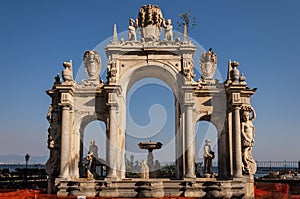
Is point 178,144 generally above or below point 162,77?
below

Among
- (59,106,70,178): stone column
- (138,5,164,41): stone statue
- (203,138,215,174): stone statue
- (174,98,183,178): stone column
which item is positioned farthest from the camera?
(138,5,164,41): stone statue

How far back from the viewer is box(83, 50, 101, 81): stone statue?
25.6 meters

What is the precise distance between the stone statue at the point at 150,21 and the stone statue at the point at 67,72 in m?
4.86

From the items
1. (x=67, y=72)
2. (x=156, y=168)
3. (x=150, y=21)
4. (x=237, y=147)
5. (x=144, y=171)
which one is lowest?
(x=144, y=171)

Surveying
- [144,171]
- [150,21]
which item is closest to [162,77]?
[150,21]

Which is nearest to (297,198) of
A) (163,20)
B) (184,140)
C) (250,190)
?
(250,190)

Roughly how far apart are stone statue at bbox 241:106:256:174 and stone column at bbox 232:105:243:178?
453 millimetres

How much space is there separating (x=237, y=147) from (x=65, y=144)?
977 centimetres

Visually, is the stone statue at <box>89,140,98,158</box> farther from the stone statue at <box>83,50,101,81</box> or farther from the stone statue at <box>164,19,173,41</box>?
the stone statue at <box>164,19,173,41</box>

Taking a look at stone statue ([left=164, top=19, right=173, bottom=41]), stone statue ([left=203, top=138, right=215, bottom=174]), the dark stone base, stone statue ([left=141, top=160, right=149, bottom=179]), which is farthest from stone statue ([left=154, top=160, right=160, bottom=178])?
stone statue ([left=164, top=19, right=173, bottom=41])

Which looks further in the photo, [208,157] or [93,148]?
[93,148]

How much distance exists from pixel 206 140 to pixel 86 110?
7525 mm

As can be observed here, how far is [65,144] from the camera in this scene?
23531mm

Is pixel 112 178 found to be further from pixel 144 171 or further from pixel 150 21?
pixel 150 21
